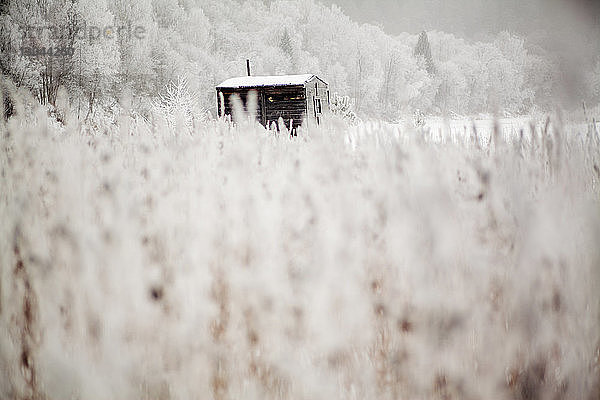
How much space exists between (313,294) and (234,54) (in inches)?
1869

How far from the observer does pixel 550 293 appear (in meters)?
1.05

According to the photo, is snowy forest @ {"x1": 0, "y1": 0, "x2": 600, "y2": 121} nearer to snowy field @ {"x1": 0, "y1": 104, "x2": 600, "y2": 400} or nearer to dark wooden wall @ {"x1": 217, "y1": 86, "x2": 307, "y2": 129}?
dark wooden wall @ {"x1": 217, "y1": 86, "x2": 307, "y2": 129}

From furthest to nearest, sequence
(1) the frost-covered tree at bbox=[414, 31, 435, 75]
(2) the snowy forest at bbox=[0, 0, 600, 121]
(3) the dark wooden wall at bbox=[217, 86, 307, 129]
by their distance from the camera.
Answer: (1) the frost-covered tree at bbox=[414, 31, 435, 75] → (2) the snowy forest at bbox=[0, 0, 600, 121] → (3) the dark wooden wall at bbox=[217, 86, 307, 129]

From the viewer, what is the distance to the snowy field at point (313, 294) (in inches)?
37.9

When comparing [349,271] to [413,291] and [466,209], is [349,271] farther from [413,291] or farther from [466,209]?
[466,209]

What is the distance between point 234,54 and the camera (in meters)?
44.2

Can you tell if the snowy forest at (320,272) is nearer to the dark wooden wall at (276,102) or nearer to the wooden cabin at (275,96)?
the wooden cabin at (275,96)

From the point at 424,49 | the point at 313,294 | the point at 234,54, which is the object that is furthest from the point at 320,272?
the point at 424,49

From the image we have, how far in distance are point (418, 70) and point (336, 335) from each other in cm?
5965

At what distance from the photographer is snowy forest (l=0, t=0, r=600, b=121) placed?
16969 millimetres

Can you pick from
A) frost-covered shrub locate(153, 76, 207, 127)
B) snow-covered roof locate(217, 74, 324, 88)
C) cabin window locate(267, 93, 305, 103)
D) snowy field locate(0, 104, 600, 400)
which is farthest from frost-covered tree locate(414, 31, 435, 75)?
snowy field locate(0, 104, 600, 400)

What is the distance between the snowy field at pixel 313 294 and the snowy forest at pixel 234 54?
13321 millimetres

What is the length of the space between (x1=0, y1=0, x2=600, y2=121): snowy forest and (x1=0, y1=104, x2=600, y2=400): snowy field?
1332 cm

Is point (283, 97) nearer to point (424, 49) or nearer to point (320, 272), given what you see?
point (320, 272)
